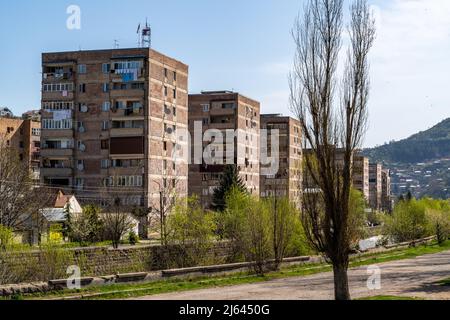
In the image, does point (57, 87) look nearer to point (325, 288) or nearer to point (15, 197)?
point (15, 197)

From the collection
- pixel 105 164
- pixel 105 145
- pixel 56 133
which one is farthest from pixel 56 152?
pixel 105 164

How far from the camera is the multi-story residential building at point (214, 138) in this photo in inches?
3164

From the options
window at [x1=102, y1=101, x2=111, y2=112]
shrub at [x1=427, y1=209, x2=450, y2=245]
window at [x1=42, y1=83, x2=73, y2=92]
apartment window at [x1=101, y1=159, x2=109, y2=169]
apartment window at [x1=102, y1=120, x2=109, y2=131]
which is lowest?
shrub at [x1=427, y1=209, x2=450, y2=245]

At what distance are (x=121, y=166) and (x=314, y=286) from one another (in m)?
40.5

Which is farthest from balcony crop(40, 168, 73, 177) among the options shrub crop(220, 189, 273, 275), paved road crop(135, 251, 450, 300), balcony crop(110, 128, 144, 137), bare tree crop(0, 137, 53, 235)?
paved road crop(135, 251, 450, 300)

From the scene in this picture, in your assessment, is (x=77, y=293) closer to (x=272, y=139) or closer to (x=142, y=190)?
(x=142, y=190)

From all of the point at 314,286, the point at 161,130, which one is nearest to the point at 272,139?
the point at 161,130

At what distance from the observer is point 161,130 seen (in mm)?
65625

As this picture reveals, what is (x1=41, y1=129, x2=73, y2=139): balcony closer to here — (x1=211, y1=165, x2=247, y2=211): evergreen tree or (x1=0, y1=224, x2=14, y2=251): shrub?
(x1=211, y1=165, x2=247, y2=211): evergreen tree

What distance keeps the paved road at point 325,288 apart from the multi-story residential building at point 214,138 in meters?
47.2

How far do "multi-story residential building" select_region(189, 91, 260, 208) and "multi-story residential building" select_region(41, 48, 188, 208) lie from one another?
12.7 metres

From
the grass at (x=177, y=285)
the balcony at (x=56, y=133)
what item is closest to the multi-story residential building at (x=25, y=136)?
the balcony at (x=56, y=133)

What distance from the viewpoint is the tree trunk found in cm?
1568

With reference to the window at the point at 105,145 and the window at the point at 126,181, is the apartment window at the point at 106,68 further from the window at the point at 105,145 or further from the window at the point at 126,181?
the window at the point at 126,181
